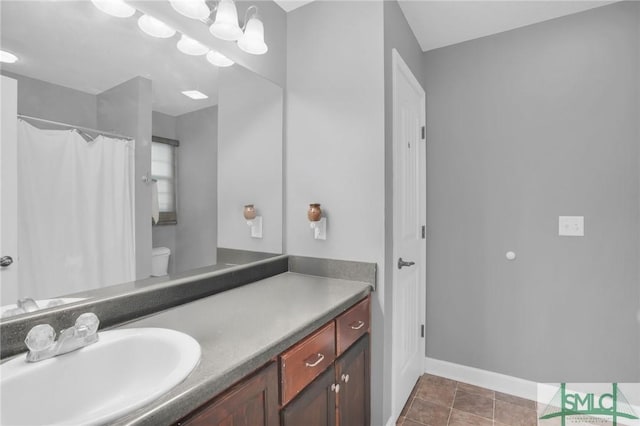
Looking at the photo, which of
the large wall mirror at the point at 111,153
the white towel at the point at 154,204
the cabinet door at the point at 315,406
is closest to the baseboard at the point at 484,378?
the cabinet door at the point at 315,406

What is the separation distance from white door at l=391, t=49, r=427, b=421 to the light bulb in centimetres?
71

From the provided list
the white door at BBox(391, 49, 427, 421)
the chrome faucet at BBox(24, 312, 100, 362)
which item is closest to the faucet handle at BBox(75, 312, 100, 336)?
the chrome faucet at BBox(24, 312, 100, 362)

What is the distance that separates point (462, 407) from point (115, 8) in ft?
8.68

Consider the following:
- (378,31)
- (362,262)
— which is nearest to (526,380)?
(362,262)

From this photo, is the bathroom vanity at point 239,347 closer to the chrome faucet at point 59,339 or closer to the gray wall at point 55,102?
the chrome faucet at point 59,339

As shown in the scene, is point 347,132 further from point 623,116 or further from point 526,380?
point 526,380

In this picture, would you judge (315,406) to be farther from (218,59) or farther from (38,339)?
(218,59)

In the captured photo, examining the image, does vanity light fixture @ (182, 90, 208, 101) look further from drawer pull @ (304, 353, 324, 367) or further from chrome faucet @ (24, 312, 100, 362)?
drawer pull @ (304, 353, 324, 367)

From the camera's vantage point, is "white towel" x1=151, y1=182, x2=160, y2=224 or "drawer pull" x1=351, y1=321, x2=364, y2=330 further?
"drawer pull" x1=351, y1=321, x2=364, y2=330

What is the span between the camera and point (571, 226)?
1.95 metres

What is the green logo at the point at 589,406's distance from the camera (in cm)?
187

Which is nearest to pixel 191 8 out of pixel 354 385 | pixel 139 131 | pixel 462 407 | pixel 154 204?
pixel 139 131

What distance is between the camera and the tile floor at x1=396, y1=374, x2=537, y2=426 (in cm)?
185

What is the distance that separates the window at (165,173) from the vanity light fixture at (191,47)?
407 millimetres
